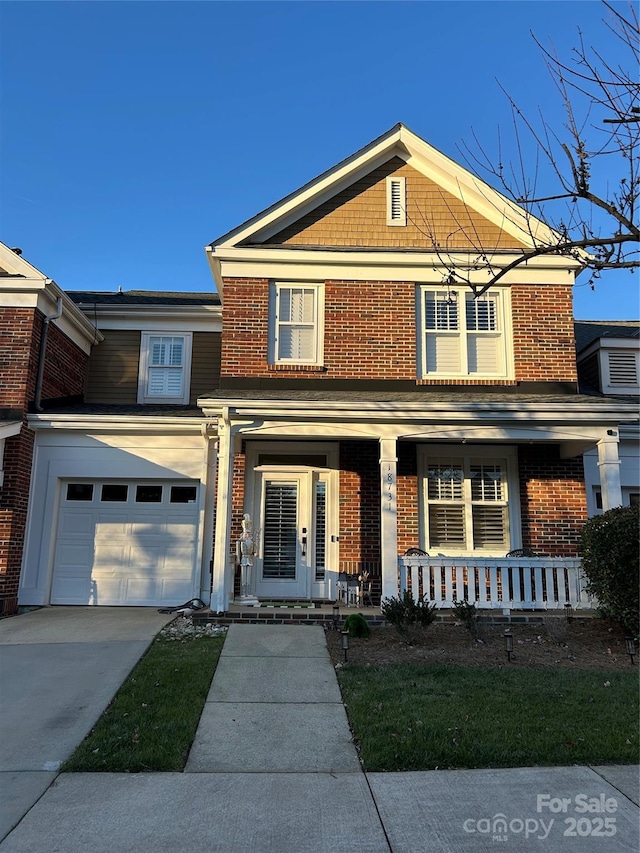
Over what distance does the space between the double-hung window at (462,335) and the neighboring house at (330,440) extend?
0.09 ft

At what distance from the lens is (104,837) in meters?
3.46

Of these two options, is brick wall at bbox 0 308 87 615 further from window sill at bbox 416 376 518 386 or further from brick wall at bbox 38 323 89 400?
window sill at bbox 416 376 518 386

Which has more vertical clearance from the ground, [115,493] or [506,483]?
[506,483]

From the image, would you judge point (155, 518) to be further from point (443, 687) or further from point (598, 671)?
point (598, 671)

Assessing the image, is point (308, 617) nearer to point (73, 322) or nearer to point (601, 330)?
point (73, 322)

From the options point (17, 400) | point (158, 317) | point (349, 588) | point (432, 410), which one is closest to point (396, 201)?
point (432, 410)

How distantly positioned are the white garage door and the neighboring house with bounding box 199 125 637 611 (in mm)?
1077

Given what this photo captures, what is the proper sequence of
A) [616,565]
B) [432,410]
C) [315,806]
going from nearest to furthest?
[315,806]
[616,565]
[432,410]

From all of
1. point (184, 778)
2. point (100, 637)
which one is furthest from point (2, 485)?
point (184, 778)

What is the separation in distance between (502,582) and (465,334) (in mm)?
4382

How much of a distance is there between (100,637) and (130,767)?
13.1 feet

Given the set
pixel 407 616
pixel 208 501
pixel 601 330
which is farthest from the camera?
pixel 601 330

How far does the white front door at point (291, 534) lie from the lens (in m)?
10.6

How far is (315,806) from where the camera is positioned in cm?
382
